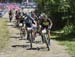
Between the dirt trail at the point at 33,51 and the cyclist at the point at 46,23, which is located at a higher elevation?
the cyclist at the point at 46,23

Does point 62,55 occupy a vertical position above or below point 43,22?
below

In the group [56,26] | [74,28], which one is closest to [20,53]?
[74,28]

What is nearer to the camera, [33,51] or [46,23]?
[33,51]

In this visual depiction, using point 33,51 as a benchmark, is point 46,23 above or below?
above

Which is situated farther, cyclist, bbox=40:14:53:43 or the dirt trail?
cyclist, bbox=40:14:53:43

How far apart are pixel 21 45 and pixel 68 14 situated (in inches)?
467

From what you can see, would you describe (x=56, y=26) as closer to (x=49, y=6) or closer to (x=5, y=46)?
(x=49, y=6)

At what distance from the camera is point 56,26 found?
36094 mm

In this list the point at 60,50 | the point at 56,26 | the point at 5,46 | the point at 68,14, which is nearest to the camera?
the point at 60,50

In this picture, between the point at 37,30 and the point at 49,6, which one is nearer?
the point at 37,30

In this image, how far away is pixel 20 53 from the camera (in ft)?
61.9

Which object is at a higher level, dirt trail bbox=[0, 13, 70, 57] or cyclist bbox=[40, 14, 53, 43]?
cyclist bbox=[40, 14, 53, 43]

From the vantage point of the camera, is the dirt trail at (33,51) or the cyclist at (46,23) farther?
the cyclist at (46,23)

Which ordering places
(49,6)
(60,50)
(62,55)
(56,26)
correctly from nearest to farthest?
(62,55)
(60,50)
(56,26)
(49,6)
